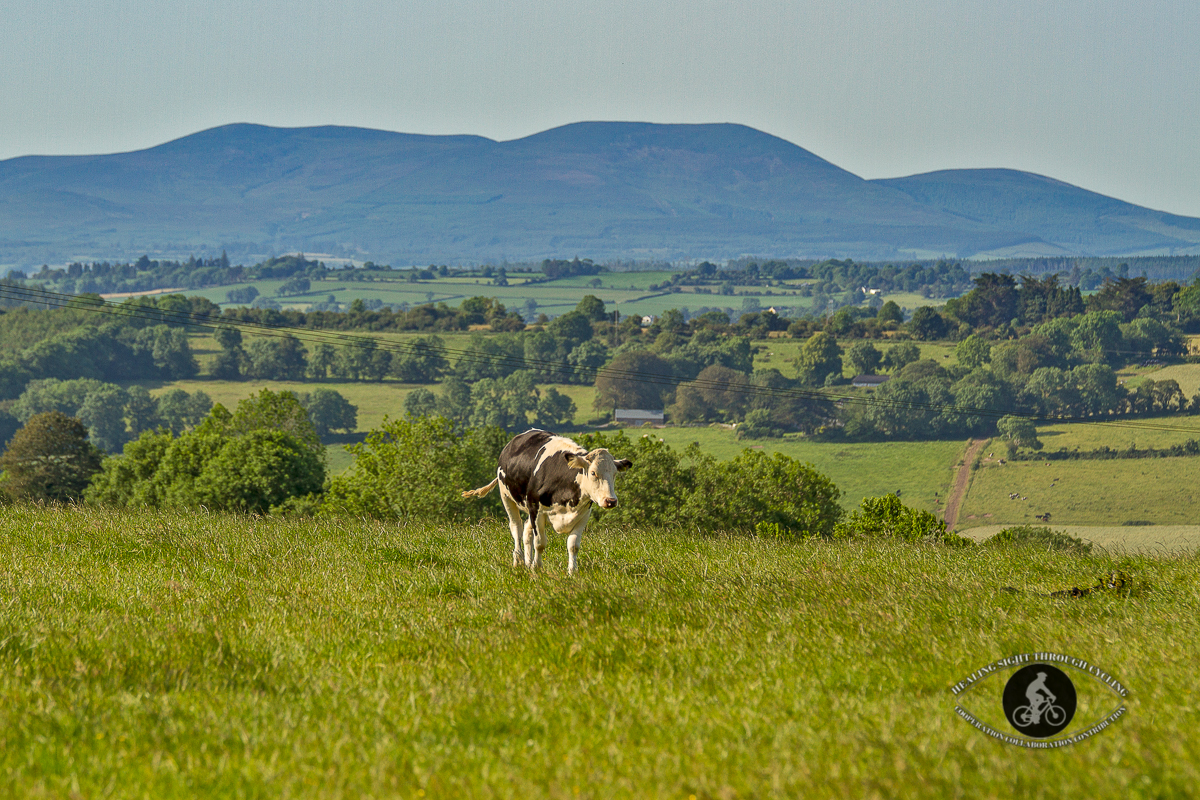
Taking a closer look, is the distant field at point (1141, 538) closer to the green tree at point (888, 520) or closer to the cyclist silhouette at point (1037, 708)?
the green tree at point (888, 520)

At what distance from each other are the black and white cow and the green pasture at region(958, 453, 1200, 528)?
16782cm

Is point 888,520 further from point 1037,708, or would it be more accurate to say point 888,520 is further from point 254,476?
point 1037,708

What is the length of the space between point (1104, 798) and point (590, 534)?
11.4m

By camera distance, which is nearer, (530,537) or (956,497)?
(530,537)

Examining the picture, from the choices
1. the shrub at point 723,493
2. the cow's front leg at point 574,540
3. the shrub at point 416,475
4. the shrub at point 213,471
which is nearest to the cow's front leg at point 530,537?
the cow's front leg at point 574,540

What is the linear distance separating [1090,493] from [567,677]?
195482 millimetres

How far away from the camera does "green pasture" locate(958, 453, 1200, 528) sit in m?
168

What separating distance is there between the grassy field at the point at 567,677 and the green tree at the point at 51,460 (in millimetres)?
66774

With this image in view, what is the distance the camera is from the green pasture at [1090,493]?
553 feet

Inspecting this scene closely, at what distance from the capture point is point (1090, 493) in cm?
17875

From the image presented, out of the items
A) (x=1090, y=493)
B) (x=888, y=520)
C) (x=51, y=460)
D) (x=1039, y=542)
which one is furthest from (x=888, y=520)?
(x=1090, y=493)

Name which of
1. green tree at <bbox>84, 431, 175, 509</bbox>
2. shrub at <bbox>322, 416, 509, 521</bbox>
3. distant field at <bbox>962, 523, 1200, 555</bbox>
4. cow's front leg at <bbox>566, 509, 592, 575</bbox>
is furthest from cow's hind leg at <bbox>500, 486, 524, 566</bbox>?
green tree at <bbox>84, 431, 175, 509</bbox>

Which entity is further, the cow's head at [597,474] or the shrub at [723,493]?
the shrub at [723,493]

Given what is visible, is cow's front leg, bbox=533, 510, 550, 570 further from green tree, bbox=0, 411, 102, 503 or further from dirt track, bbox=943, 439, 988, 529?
dirt track, bbox=943, 439, 988, 529
